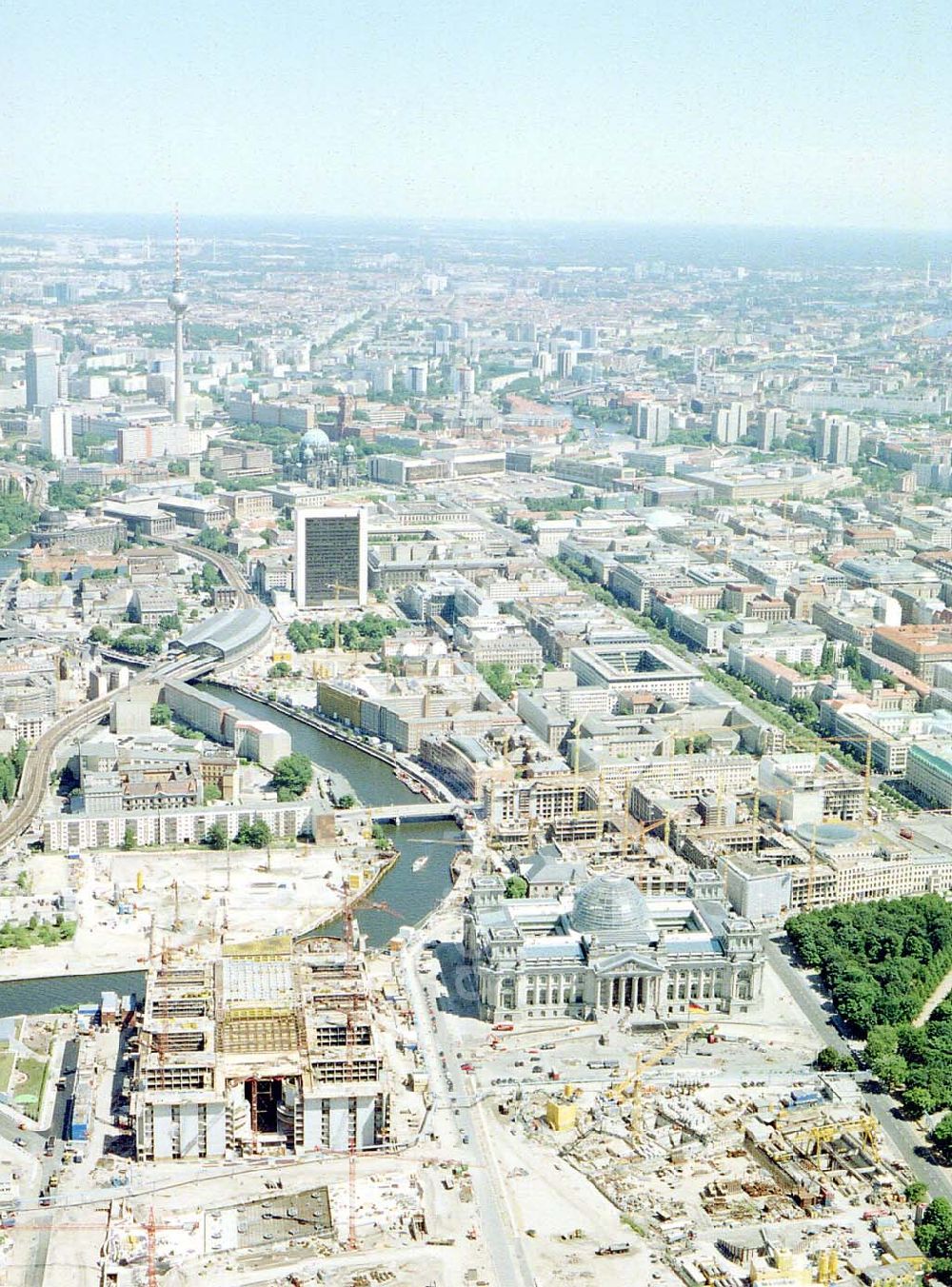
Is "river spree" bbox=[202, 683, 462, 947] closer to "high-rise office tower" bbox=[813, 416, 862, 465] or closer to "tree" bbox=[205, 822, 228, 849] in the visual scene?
"tree" bbox=[205, 822, 228, 849]

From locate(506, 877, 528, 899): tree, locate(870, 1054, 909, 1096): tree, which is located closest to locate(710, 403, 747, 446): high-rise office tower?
locate(506, 877, 528, 899): tree

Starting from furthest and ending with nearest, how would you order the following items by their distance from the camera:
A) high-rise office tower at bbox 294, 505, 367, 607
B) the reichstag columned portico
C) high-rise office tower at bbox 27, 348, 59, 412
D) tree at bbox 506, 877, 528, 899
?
high-rise office tower at bbox 27, 348, 59, 412 → high-rise office tower at bbox 294, 505, 367, 607 → tree at bbox 506, 877, 528, 899 → the reichstag columned portico

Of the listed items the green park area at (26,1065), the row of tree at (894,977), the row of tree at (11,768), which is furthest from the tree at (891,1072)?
the row of tree at (11,768)

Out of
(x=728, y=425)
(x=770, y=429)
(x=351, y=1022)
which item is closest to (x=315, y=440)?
(x=728, y=425)

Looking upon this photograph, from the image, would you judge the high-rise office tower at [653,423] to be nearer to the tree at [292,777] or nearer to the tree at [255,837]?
the tree at [292,777]

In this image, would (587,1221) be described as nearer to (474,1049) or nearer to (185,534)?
(474,1049)

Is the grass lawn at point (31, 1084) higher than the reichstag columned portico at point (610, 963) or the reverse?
the reverse

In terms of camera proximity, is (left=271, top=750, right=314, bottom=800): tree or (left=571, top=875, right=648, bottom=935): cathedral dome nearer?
(left=571, top=875, right=648, bottom=935): cathedral dome
